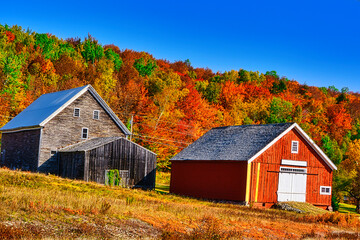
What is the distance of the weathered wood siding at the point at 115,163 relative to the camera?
136 feet

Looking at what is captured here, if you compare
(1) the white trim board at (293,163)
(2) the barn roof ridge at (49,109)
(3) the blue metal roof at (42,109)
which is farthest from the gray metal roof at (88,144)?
(1) the white trim board at (293,163)

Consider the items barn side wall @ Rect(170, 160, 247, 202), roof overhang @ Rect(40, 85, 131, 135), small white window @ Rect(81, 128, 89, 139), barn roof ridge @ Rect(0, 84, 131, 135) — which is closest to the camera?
barn side wall @ Rect(170, 160, 247, 202)

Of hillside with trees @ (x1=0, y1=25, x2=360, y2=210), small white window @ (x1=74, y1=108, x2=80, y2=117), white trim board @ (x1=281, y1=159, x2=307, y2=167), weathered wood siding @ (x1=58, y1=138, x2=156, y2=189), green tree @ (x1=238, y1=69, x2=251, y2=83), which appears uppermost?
green tree @ (x1=238, y1=69, x2=251, y2=83)

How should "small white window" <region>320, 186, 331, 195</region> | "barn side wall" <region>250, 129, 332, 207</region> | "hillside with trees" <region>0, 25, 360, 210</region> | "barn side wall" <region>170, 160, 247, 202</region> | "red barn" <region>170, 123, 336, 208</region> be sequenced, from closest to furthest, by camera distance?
1. "barn side wall" <region>170, 160, 247, 202</region>
2. "red barn" <region>170, 123, 336, 208</region>
3. "barn side wall" <region>250, 129, 332, 207</region>
4. "small white window" <region>320, 186, 331, 195</region>
5. "hillside with trees" <region>0, 25, 360, 210</region>

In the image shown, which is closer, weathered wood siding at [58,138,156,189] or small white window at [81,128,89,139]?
weathered wood siding at [58,138,156,189]

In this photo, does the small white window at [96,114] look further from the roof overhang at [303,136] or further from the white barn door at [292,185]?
the white barn door at [292,185]

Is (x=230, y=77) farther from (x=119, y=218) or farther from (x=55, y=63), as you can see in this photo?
(x=119, y=218)

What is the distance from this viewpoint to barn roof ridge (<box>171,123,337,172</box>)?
129 feet

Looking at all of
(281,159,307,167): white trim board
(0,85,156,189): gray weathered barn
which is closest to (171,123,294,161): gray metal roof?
(281,159,307,167): white trim board

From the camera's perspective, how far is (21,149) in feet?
158

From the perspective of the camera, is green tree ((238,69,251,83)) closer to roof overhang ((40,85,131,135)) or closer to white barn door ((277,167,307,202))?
roof overhang ((40,85,131,135))

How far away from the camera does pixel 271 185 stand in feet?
130

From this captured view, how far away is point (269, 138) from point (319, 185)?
21.8 ft

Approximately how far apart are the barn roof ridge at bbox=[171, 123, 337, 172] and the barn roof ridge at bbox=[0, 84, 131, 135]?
9.42 m
